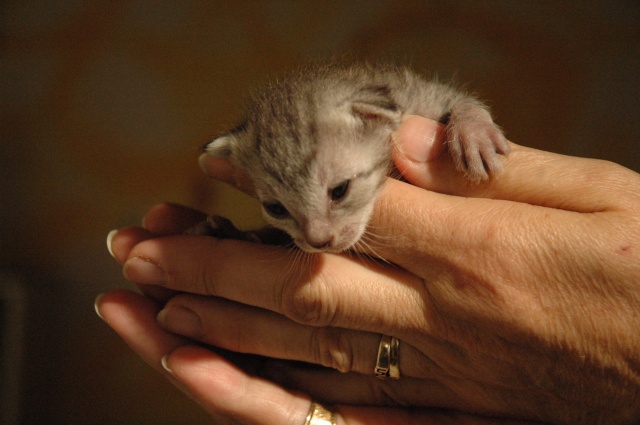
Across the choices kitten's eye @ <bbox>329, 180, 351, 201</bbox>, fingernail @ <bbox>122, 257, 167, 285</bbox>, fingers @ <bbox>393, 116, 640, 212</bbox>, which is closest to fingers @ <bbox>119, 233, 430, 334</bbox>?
fingernail @ <bbox>122, 257, 167, 285</bbox>

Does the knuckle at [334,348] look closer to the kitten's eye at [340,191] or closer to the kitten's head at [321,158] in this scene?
the kitten's head at [321,158]

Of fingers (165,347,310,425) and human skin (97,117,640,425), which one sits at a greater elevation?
human skin (97,117,640,425)

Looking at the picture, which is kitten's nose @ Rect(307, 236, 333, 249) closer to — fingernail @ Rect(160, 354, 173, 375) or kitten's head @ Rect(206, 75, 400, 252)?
kitten's head @ Rect(206, 75, 400, 252)

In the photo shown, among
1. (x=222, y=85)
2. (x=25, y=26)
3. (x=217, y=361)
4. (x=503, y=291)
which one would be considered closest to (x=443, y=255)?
(x=503, y=291)

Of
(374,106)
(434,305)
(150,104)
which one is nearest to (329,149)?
(374,106)

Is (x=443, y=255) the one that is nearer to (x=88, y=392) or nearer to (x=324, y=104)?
(x=324, y=104)
